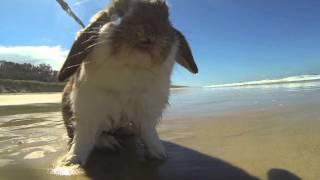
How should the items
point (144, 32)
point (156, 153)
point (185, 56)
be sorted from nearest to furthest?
1. point (144, 32)
2. point (156, 153)
3. point (185, 56)

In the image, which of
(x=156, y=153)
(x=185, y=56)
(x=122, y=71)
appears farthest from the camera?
(x=185, y=56)

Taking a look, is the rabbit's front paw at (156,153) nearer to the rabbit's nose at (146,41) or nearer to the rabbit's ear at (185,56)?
the rabbit's ear at (185,56)

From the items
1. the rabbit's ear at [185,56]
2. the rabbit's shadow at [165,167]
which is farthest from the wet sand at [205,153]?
the rabbit's ear at [185,56]

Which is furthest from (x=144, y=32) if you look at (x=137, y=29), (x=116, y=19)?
(x=116, y=19)

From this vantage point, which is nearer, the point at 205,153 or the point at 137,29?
the point at 137,29

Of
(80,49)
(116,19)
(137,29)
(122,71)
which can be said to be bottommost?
(122,71)

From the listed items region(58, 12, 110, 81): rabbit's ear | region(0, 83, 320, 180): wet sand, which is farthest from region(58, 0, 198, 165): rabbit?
region(0, 83, 320, 180): wet sand

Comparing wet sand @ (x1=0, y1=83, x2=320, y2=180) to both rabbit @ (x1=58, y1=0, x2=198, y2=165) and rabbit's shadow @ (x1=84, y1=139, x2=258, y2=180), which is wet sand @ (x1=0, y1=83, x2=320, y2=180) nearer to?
rabbit's shadow @ (x1=84, y1=139, x2=258, y2=180)

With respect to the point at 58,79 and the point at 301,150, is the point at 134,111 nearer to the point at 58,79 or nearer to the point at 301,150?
the point at 58,79

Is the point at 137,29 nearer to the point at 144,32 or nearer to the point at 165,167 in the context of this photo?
the point at 144,32
